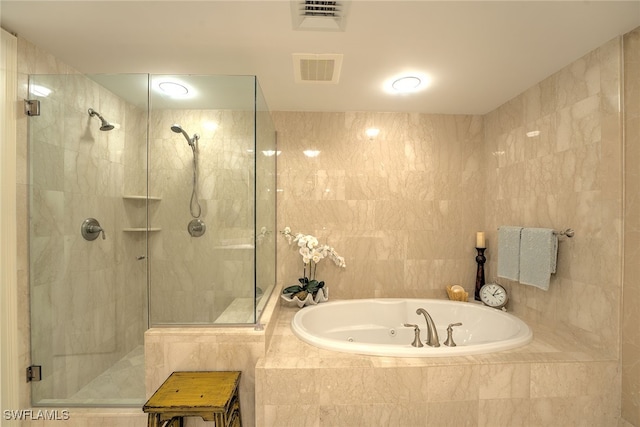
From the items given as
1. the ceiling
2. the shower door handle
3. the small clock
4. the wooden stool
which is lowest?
the wooden stool

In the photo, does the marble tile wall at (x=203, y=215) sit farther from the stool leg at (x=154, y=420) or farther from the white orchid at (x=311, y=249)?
the white orchid at (x=311, y=249)

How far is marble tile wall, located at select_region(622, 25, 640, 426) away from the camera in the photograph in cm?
146

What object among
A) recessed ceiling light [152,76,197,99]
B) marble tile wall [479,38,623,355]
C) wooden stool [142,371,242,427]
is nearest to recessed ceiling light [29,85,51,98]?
recessed ceiling light [152,76,197,99]

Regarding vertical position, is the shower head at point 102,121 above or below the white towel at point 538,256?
above

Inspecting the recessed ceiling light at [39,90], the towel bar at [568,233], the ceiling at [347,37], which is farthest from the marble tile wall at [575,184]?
the recessed ceiling light at [39,90]

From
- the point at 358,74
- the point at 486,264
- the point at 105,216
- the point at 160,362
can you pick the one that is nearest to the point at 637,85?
the point at 358,74

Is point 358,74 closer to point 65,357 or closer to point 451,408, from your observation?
point 451,408

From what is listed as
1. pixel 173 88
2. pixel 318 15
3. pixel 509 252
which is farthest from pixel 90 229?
pixel 509 252

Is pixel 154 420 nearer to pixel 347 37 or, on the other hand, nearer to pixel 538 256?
pixel 347 37

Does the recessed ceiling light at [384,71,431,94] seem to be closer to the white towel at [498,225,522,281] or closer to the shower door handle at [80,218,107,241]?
the white towel at [498,225,522,281]

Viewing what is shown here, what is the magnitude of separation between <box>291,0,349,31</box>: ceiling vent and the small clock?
7.16 feet

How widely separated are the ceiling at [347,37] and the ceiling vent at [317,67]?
0.11 feet

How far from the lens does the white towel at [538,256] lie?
187 centimetres

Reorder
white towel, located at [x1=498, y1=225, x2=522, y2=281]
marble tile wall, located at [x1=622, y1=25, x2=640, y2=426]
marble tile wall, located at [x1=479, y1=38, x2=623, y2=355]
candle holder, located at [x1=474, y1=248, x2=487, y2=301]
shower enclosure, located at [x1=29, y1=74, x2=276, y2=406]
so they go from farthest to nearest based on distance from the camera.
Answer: candle holder, located at [x1=474, y1=248, x2=487, y2=301] → white towel, located at [x1=498, y1=225, x2=522, y2=281] → shower enclosure, located at [x1=29, y1=74, x2=276, y2=406] → marble tile wall, located at [x1=479, y1=38, x2=623, y2=355] → marble tile wall, located at [x1=622, y1=25, x2=640, y2=426]
